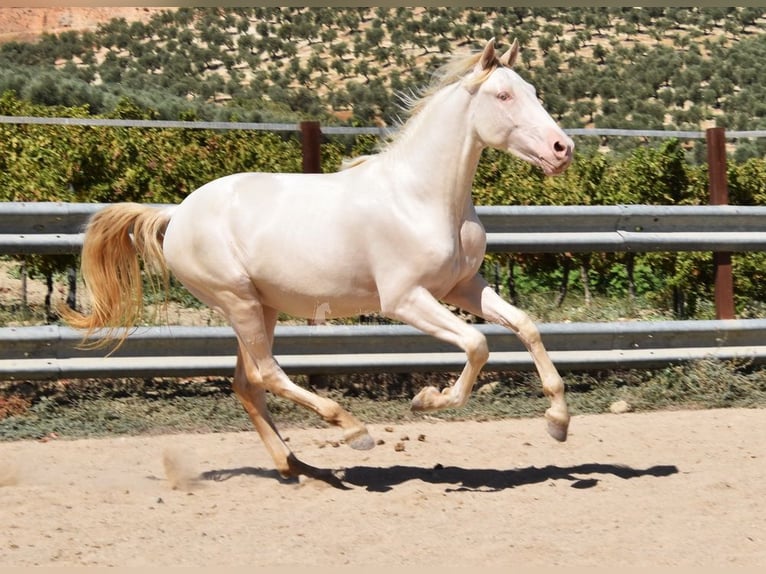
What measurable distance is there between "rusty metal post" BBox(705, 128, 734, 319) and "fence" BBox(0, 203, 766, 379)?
0.17m

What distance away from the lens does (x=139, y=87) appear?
26.9 metres

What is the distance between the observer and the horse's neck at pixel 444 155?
5.29 m

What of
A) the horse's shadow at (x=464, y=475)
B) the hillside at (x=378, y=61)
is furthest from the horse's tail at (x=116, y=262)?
the hillside at (x=378, y=61)

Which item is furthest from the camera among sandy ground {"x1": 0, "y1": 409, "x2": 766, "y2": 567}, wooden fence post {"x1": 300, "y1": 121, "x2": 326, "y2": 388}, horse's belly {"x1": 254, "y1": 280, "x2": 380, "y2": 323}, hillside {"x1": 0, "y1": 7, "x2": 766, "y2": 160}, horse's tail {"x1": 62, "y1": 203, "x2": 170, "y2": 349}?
hillside {"x1": 0, "y1": 7, "x2": 766, "y2": 160}

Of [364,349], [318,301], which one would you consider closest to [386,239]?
[318,301]

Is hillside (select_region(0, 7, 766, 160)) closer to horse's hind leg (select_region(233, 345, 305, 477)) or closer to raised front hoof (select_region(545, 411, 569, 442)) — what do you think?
horse's hind leg (select_region(233, 345, 305, 477))

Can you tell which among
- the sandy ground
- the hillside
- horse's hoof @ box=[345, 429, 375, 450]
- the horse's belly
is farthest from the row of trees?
the hillside

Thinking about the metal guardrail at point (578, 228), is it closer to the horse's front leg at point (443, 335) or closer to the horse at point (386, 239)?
the horse at point (386, 239)

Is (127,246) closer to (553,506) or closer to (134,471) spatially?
(134,471)

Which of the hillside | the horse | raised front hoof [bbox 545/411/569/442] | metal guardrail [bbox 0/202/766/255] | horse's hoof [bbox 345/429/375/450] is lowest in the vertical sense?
the hillside

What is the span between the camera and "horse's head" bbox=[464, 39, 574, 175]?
197 inches

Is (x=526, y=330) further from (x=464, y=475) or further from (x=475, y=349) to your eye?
(x=464, y=475)

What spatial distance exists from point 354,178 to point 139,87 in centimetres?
2260

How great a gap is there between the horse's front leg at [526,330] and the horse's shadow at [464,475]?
35 centimetres
